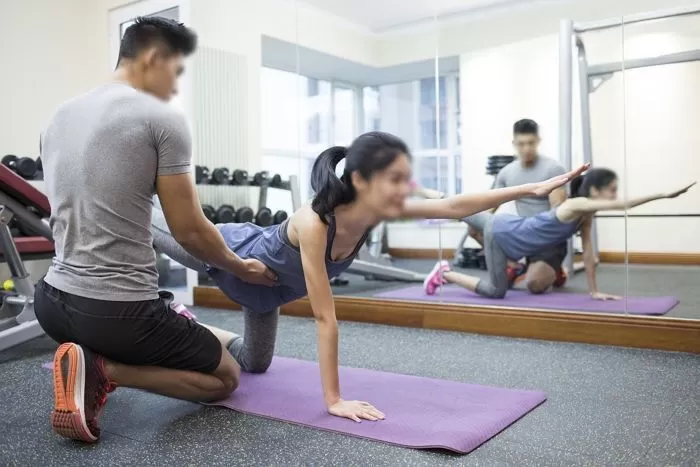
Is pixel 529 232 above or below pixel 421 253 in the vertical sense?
above

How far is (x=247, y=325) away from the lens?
227 centimetres

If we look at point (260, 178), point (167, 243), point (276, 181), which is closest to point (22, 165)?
point (260, 178)

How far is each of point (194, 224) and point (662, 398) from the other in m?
1.64

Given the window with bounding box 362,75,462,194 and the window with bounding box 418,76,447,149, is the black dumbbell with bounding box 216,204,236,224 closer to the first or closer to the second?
the window with bounding box 362,75,462,194

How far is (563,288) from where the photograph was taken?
3547mm

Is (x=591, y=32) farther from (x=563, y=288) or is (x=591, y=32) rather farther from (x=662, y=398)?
(x=662, y=398)

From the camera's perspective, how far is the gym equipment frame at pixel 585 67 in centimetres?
285

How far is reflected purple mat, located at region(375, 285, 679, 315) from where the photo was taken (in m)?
2.92

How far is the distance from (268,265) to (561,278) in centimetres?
223

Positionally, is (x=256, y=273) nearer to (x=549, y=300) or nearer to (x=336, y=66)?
(x=336, y=66)

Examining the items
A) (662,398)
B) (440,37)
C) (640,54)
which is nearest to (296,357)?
(662,398)

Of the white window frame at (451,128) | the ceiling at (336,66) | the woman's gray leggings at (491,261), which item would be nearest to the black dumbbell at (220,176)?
the ceiling at (336,66)

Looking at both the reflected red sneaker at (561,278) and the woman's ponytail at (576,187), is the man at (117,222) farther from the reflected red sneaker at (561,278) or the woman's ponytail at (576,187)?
the reflected red sneaker at (561,278)

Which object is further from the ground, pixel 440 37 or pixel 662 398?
pixel 440 37
